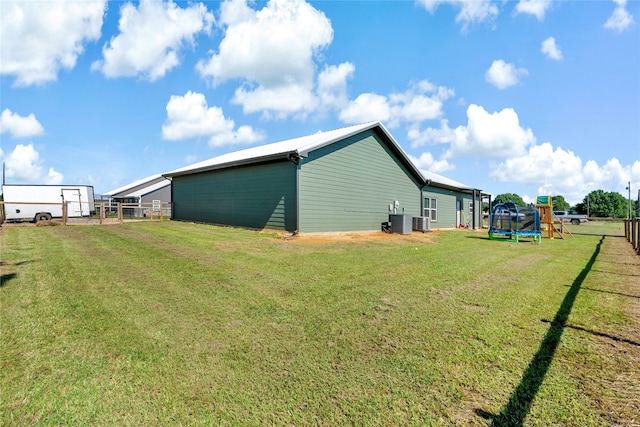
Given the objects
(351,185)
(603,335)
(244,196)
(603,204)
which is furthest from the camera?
(603,204)

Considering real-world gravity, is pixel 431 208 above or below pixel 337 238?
above

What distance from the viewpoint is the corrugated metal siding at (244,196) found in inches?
519

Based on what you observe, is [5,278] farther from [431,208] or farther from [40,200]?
[40,200]

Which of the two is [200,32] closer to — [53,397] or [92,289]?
[92,289]

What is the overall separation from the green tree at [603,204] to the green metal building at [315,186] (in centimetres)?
10363

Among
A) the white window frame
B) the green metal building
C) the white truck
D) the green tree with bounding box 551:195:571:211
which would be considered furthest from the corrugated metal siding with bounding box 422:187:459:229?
the green tree with bounding box 551:195:571:211

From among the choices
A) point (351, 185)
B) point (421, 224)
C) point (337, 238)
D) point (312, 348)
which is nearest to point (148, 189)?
point (351, 185)

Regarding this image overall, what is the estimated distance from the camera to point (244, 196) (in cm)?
1530

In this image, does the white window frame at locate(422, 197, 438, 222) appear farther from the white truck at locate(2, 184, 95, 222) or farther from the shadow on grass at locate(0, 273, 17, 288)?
the white truck at locate(2, 184, 95, 222)

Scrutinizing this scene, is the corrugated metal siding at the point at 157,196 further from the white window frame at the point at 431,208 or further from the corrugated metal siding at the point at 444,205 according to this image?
the corrugated metal siding at the point at 444,205

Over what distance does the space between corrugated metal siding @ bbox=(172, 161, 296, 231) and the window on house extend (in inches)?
455

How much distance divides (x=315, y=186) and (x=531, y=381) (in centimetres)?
1119

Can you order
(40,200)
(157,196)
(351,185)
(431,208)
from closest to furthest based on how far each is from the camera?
(351,185), (431,208), (40,200), (157,196)

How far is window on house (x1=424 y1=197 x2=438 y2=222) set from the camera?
2097 centimetres
